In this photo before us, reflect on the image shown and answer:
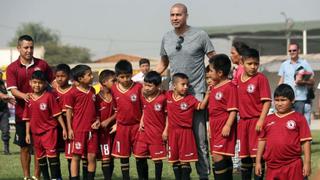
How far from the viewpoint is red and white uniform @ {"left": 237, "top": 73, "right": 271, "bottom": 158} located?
8969 mm

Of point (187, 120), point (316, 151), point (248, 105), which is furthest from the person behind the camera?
point (316, 151)

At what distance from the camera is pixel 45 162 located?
10.7 meters

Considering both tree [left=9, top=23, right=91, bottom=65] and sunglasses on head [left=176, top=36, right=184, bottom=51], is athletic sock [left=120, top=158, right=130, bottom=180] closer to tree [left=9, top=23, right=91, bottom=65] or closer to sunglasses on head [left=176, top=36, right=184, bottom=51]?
sunglasses on head [left=176, top=36, right=184, bottom=51]

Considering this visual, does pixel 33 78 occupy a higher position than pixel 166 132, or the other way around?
pixel 33 78

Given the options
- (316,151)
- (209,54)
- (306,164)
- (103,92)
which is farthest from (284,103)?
(316,151)

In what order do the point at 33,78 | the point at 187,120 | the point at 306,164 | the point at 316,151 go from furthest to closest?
the point at 316,151, the point at 33,78, the point at 187,120, the point at 306,164

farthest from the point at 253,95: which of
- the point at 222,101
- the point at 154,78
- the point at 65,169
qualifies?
the point at 65,169

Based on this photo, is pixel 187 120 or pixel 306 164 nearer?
pixel 306 164

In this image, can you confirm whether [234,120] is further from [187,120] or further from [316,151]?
[316,151]

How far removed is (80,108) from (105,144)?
2.12 ft

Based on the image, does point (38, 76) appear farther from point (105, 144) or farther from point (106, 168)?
point (106, 168)

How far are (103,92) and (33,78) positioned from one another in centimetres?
98

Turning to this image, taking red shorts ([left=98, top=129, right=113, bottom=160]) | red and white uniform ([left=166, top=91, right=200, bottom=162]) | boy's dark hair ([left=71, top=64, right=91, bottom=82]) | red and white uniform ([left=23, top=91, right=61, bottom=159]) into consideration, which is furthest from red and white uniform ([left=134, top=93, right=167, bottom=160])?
red and white uniform ([left=23, top=91, right=61, bottom=159])

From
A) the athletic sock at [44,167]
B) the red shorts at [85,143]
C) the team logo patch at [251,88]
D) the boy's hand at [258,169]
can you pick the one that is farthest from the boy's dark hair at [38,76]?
the boy's hand at [258,169]
